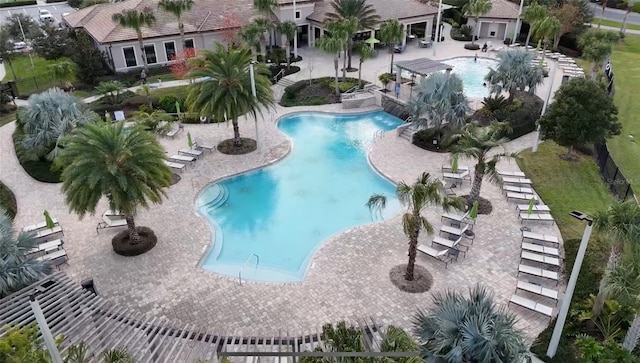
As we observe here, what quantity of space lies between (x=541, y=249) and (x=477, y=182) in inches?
162

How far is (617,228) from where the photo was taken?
44.9 feet

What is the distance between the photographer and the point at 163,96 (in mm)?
34781

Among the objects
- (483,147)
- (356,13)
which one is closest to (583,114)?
(483,147)

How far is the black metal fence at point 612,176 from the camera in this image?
72.5 feet

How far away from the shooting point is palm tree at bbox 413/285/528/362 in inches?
420

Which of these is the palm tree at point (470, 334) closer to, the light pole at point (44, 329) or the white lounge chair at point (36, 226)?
the light pole at point (44, 329)

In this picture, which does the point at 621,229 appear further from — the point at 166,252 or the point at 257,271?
the point at 166,252

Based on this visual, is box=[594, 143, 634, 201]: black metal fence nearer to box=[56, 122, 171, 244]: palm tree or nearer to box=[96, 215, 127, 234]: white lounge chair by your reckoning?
box=[56, 122, 171, 244]: palm tree

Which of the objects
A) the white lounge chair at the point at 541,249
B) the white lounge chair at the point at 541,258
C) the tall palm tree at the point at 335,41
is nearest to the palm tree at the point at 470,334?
the white lounge chair at the point at 541,258

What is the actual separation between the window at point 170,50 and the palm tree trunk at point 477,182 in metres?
31.2

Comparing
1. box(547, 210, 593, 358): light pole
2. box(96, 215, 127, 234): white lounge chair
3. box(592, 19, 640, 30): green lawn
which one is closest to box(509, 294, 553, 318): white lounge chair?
box(547, 210, 593, 358): light pole

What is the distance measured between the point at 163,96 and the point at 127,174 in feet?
62.1

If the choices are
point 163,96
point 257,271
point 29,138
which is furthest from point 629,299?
point 163,96

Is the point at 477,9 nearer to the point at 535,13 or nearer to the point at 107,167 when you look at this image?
the point at 535,13
